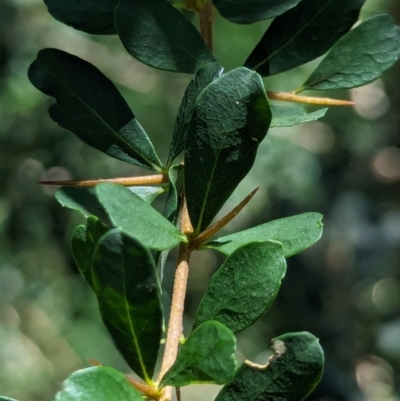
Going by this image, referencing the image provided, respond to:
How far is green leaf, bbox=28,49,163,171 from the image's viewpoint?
15.5 inches

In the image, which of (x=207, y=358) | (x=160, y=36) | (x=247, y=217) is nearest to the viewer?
(x=207, y=358)

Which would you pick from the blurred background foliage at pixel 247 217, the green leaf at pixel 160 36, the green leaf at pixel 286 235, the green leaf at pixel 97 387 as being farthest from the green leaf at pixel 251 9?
the blurred background foliage at pixel 247 217

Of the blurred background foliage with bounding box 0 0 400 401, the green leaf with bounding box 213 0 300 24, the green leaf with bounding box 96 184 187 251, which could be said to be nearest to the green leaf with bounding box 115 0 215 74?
the green leaf with bounding box 213 0 300 24

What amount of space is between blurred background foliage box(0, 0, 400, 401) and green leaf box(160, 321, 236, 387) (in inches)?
41.6

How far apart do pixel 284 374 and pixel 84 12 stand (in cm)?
27

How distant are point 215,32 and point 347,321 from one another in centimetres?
83

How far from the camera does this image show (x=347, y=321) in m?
1.50

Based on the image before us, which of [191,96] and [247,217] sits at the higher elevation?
[191,96]

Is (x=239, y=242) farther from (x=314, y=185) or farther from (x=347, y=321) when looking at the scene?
(x=314, y=185)

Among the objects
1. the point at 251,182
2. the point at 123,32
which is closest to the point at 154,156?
the point at 123,32

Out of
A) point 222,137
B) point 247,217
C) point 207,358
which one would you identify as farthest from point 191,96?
point 247,217

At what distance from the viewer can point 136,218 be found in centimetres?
28

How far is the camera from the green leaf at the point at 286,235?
12.9 inches

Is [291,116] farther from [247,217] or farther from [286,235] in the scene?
[247,217]
